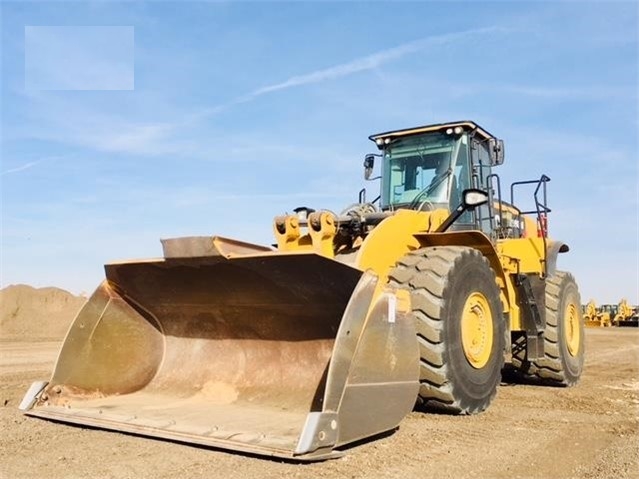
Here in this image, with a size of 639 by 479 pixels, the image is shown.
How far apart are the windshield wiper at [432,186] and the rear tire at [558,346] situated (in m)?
2.16

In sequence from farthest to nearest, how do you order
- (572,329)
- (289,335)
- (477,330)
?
(572,329) → (477,330) → (289,335)

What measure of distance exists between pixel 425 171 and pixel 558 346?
2.62 metres

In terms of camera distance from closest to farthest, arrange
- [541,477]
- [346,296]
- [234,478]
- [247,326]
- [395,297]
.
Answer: [234,478]
[541,477]
[395,297]
[346,296]
[247,326]

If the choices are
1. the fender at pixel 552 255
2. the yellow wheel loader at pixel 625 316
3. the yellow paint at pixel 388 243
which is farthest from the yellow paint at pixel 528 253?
the yellow wheel loader at pixel 625 316

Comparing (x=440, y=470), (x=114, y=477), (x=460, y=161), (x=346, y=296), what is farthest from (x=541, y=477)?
(x=460, y=161)

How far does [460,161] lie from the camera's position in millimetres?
7016

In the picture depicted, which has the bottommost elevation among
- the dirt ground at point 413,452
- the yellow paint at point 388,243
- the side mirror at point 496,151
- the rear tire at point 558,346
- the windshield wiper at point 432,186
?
the dirt ground at point 413,452

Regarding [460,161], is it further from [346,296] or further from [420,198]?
[346,296]

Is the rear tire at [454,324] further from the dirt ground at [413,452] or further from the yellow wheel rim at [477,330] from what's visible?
the dirt ground at [413,452]

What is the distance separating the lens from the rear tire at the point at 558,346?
7.66 metres

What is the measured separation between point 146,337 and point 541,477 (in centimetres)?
342

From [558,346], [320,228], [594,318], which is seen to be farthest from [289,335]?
[594,318]

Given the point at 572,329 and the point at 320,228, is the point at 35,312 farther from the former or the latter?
the point at 320,228

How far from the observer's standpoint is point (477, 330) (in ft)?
18.3
